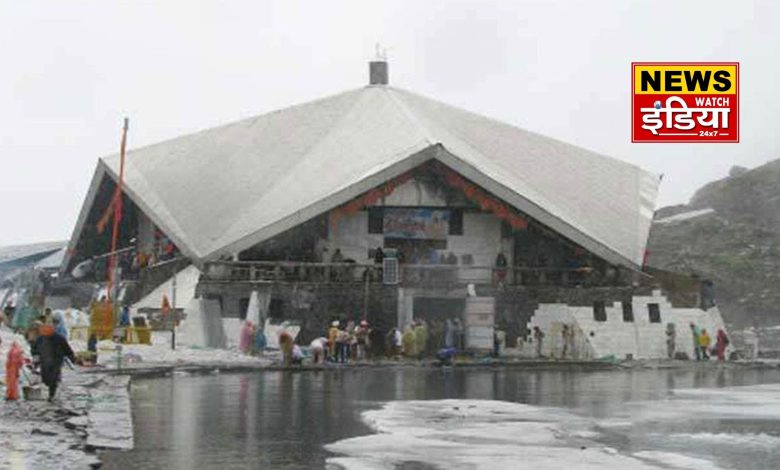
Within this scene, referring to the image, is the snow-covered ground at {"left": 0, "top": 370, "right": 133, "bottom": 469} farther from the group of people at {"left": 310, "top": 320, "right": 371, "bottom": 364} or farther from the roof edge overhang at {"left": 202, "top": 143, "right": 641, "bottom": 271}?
the roof edge overhang at {"left": 202, "top": 143, "right": 641, "bottom": 271}

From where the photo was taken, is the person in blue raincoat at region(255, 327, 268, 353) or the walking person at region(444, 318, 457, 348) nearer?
the person in blue raincoat at region(255, 327, 268, 353)

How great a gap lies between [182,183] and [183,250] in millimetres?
6328

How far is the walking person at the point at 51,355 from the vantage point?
18328 millimetres

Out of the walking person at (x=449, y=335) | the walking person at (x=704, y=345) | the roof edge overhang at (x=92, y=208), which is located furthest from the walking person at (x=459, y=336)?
the roof edge overhang at (x=92, y=208)

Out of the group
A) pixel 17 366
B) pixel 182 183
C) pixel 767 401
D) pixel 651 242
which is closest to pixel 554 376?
pixel 767 401

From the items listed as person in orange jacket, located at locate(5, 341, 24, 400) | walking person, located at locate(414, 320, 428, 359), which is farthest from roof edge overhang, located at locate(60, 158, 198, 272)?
person in orange jacket, located at locate(5, 341, 24, 400)

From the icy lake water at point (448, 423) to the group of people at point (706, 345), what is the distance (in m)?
13.1

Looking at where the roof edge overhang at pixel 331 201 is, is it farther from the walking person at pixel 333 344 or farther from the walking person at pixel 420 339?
the walking person at pixel 333 344

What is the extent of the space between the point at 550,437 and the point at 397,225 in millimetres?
29012

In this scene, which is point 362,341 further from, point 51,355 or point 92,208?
point 92,208

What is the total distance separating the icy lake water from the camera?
12.7 m

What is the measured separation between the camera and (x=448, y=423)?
16.1 meters

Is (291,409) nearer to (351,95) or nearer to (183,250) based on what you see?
(183,250)

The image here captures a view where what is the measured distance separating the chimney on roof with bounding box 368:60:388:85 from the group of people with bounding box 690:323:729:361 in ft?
58.7
